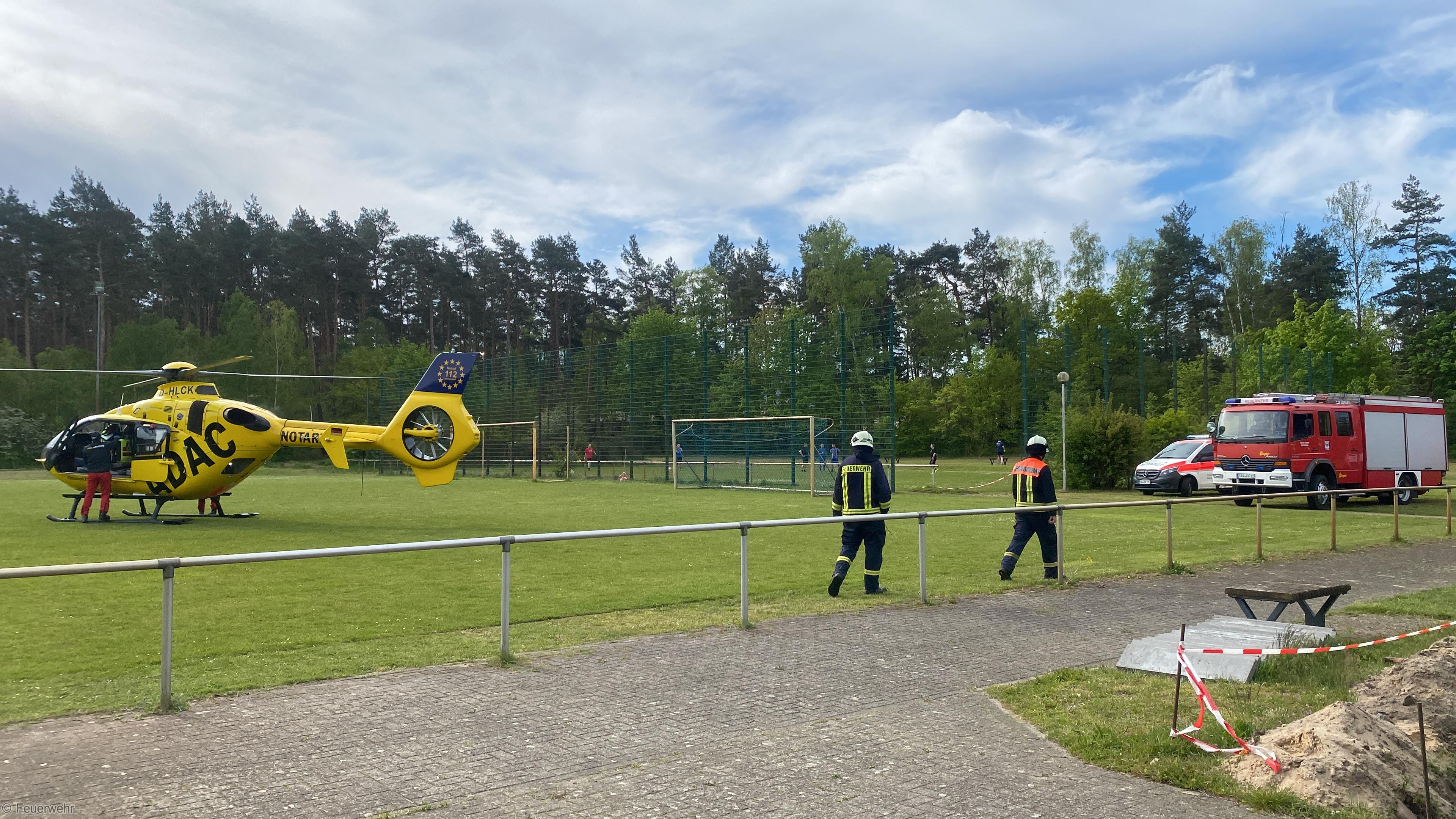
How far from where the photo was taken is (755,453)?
113 feet

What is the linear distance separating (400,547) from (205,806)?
2455mm

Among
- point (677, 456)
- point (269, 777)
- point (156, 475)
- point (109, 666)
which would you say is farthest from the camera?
point (677, 456)

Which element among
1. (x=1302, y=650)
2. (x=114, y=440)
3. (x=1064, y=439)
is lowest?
(x=1302, y=650)

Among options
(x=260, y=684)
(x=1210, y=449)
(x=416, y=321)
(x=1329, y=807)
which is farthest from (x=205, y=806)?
(x=416, y=321)

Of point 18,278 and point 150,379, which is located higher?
point 18,278

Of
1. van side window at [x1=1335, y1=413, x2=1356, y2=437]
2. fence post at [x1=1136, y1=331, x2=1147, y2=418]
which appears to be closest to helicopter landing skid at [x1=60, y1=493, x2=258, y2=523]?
van side window at [x1=1335, y1=413, x2=1356, y2=437]

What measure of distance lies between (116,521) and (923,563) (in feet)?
59.2

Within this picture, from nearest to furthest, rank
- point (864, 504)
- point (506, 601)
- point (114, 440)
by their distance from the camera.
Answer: point (506, 601) < point (864, 504) < point (114, 440)

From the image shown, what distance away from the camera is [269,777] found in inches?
186

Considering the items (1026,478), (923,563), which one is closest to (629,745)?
(923,563)

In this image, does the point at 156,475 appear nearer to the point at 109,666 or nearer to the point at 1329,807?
the point at 109,666

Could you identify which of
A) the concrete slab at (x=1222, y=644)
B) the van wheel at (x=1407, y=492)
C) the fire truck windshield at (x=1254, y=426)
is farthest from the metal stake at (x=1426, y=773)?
the van wheel at (x=1407, y=492)

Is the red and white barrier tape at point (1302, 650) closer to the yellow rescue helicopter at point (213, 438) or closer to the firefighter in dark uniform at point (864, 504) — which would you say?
the firefighter in dark uniform at point (864, 504)

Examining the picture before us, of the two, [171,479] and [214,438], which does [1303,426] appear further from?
[171,479]
